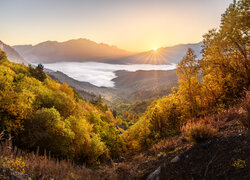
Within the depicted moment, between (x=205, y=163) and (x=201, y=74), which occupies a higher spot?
(x=201, y=74)

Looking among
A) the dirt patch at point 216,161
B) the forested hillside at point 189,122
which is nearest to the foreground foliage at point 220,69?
the forested hillside at point 189,122

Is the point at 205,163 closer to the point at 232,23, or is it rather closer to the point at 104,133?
the point at 232,23

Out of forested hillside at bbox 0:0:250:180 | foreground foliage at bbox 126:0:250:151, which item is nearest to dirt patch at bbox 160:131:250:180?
forested hillside at bbox 0:0:250:180

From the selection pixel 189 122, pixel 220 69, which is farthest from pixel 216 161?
pixel 220 69

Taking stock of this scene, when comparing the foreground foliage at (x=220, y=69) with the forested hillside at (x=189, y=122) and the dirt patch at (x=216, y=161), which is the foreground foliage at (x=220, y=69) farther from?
the dirt patch at (x=216, y=161)

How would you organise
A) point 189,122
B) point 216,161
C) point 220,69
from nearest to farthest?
point 216,161 → point 189,122 → point 220,69

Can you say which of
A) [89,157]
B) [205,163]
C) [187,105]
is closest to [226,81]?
[187,105]

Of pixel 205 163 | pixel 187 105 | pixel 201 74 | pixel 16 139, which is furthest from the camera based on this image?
pixel 187 105

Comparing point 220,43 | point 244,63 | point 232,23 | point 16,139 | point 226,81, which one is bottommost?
point 16,139

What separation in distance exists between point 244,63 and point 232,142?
13383 mm

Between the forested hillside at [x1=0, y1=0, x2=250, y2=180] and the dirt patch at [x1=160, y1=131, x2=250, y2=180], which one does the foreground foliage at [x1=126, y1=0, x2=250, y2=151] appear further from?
the dirt patch at [x1=160, y1=131, x2=250, y2=180]

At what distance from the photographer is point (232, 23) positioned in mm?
14852

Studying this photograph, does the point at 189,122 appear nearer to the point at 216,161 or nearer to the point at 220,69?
the point at 220,69

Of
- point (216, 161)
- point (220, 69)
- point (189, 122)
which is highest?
point (220, 69)
